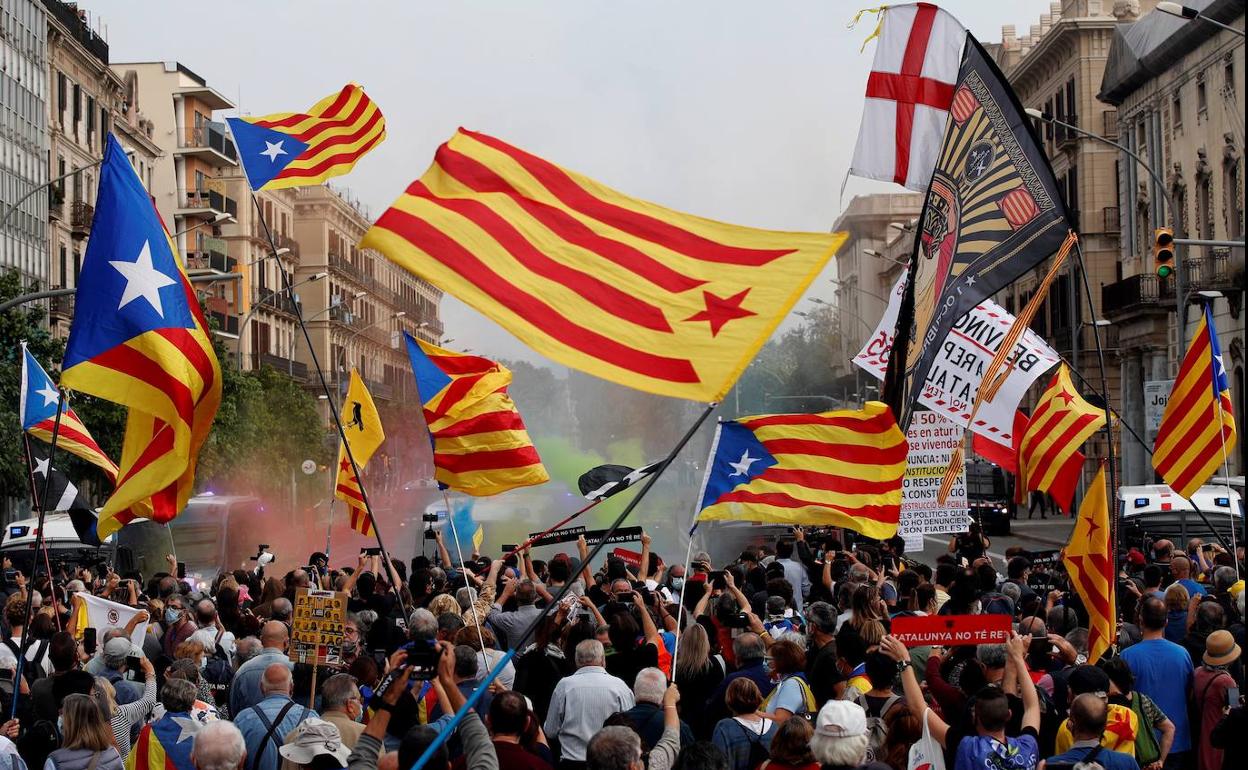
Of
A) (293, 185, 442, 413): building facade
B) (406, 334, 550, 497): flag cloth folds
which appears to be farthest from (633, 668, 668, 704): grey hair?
(293, 185, 442, 413): building facade

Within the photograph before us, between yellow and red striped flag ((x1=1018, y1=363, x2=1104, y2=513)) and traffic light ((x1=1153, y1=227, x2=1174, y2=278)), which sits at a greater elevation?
traffic light ((x1=1153, y1=227, x2=1174, y2=278))

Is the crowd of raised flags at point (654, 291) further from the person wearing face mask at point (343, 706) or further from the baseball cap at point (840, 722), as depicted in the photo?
the person wearing face mask at point (343, 706)

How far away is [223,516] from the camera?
32.5m

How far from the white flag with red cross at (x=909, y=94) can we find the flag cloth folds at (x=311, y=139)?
164 inches

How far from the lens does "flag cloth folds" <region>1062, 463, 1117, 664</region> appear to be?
32.9 ft

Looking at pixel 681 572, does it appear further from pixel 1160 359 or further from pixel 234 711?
pixel 1160 359

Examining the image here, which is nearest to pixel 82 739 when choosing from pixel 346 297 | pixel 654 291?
pixel 654 291

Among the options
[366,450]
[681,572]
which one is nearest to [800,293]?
[681,572]

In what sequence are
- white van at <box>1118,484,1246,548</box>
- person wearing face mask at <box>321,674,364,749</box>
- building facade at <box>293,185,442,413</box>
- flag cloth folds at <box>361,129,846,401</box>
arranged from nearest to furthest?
flag cloth folds at <box>361,129,846,401</box>, person wearing face mask at <box>321,674,364,749</box>, white van at <box>1118,484,1246,548</box>, building facade at <box>293,185,442,413</box>

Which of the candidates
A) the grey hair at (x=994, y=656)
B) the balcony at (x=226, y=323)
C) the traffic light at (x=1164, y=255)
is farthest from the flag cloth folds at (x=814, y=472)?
the balcony at (x=226, y=323)

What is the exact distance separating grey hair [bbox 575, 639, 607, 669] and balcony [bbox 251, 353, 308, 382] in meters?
72.6

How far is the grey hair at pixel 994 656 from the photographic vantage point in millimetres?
8195

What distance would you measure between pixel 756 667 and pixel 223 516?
24948 millimetres

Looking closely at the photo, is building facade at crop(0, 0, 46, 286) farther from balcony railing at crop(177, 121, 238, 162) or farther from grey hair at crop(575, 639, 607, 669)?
grey hair at crop(575, 639, 607, 669)
